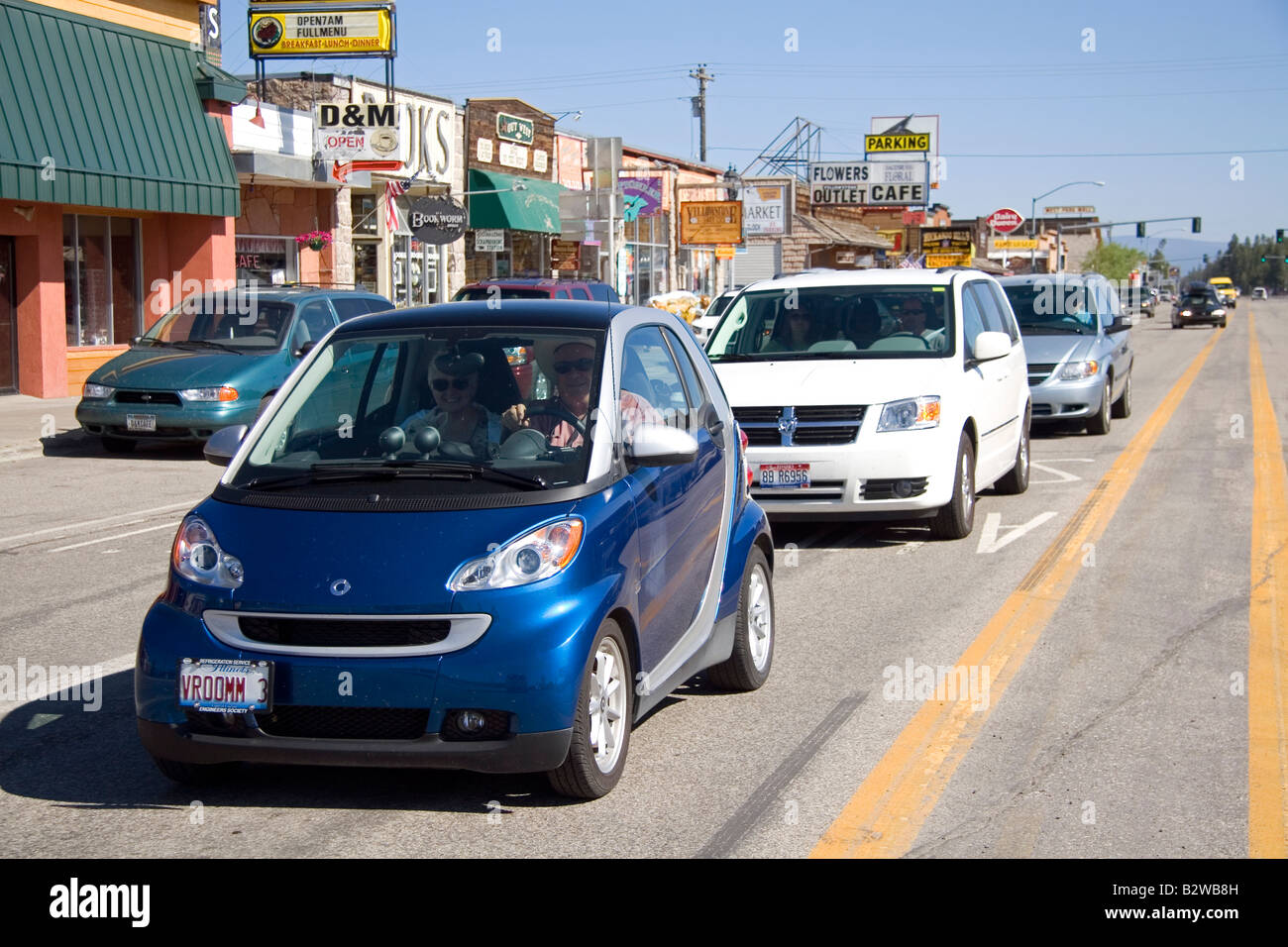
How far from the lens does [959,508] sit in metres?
10.3

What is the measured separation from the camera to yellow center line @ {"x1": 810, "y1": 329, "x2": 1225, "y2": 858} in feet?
15.3

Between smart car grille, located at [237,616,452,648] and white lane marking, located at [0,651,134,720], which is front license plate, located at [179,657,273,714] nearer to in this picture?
smart car grille, located at [237,616,452,648]

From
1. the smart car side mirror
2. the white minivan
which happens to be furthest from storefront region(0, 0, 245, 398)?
the smart car side mirror

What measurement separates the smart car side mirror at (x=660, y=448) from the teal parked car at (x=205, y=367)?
10213mm

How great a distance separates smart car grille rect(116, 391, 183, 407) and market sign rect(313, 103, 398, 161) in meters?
12.5

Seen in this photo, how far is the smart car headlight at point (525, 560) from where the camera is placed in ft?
15.0

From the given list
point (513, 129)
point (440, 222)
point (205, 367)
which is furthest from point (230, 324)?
point (513, 129)

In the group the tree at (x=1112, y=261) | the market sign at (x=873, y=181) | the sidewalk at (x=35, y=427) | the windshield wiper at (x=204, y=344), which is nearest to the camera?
the windshield wiper at (x=204, y=344)

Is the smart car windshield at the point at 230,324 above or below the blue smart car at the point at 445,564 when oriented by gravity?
above

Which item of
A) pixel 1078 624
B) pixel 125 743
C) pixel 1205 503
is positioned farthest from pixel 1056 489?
pixel 125 743

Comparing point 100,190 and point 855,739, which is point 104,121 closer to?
point 100,190

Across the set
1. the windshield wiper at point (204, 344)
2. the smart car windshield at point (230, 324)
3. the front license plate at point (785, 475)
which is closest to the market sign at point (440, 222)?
the smart car windshield at point (230, 324)

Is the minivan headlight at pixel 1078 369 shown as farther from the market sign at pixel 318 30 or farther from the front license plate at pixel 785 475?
the market sign at pixel 318 30

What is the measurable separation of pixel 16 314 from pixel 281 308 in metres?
7.17
